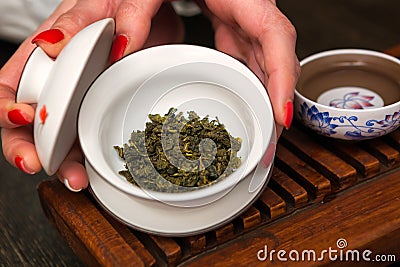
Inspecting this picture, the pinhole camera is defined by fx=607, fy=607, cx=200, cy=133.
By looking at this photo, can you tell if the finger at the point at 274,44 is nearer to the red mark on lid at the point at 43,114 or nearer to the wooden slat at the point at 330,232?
the wooden slat at the point at 330,232

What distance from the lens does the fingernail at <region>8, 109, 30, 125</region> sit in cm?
98

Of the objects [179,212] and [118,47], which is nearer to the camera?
[179,212]

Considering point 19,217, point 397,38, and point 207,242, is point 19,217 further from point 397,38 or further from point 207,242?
point 397,38

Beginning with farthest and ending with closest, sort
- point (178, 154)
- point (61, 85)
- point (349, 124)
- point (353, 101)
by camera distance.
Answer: point (353, 101) → point (349, 124) → point (178, 154) → point (61, 85)

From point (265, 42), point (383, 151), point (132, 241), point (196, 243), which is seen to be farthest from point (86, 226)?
point (383, 151)

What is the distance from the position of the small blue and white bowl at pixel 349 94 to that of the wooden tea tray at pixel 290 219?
0.05 m

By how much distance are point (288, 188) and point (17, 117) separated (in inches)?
18.6

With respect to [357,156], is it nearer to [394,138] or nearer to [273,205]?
[394,138]

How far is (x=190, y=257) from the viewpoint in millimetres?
959

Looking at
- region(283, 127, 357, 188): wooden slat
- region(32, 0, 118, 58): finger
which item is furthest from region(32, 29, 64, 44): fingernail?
region(283, 127, 357, 188): wooden slat

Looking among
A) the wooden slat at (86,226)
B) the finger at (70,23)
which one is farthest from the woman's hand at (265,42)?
the wooden slat at (86,226)

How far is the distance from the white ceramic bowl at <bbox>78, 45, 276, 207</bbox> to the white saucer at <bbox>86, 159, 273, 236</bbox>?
0.03 m

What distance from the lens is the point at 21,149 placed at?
102 centimetres

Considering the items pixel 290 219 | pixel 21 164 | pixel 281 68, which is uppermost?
pixel 281 68
